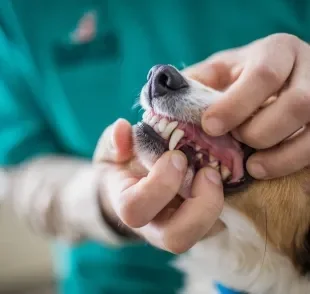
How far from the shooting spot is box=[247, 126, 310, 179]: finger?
0.86 metres

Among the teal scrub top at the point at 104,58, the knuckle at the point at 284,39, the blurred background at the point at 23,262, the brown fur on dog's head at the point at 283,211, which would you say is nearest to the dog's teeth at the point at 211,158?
the brown fur on dog's head at the point at 283,211

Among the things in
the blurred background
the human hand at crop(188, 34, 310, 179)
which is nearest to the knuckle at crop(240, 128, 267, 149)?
the human hand at crop(188, 34, 310, 179)

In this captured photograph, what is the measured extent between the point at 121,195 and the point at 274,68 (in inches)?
11.5

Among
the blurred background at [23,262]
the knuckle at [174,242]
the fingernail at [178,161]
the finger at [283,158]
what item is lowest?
the blurred background at [23,262]

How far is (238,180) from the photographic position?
973 millimetres

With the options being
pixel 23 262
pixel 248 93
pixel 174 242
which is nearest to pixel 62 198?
pixel 174 242

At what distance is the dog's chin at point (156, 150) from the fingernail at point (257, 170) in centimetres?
2

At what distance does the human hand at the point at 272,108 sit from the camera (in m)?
0.82

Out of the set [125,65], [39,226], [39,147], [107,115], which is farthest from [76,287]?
[125,65]

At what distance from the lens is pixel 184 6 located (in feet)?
4.48

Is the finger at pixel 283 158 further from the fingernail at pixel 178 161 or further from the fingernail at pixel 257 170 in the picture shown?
the fingernail at pixel 178 161

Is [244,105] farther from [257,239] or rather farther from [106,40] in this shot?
[106,40]

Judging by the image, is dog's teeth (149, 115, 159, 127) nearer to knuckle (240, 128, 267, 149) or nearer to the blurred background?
knuckle (240, 128, 267, 149)

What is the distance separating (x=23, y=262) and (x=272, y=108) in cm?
238
